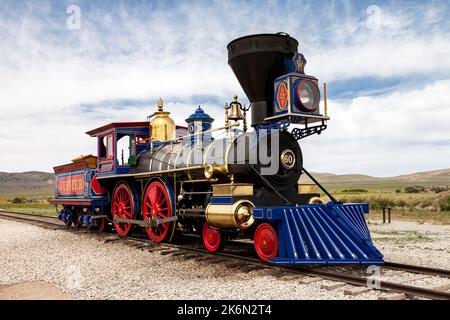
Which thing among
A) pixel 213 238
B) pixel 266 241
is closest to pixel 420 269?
pixel 266 241

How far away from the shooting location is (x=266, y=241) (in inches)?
277

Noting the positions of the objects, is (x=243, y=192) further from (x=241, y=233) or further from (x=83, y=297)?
(x=83, y=297)

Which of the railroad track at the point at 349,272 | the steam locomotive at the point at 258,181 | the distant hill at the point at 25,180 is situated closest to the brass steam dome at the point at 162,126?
the steam locomotive at the point at 258,181

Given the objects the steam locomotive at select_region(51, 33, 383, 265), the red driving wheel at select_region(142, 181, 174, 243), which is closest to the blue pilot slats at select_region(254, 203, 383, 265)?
the steam locomotive at select_region(51, 33, 383, 265)

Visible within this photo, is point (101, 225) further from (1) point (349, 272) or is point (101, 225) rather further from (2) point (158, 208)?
(1) point (349, 272)

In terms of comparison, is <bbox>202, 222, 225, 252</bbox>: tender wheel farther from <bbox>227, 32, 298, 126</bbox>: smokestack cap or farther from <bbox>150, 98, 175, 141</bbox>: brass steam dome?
<bbox>150, 98, 175, 141</bbox>: brass steam dome

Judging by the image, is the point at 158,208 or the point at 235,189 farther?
the point at 158,208

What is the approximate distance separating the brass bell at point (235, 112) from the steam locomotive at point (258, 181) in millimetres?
19

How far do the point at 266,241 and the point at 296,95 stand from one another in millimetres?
2514

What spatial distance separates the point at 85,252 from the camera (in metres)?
9.42

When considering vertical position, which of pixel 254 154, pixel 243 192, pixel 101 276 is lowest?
pixel 101 276
